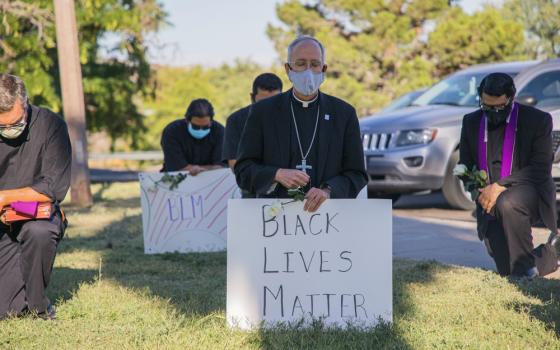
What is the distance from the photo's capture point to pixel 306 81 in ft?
16.5

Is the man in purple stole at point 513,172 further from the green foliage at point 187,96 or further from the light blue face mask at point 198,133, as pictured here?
the green foliage at point 187,96

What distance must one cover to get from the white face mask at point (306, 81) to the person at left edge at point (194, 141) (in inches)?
171

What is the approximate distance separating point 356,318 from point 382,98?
32.1 m

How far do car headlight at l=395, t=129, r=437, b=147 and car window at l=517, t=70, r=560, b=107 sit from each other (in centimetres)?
131

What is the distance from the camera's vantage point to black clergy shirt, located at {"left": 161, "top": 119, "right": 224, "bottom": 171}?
9.48m

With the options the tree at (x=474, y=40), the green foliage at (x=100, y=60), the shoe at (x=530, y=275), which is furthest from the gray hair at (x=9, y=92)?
the tree at (x=474, y=40)

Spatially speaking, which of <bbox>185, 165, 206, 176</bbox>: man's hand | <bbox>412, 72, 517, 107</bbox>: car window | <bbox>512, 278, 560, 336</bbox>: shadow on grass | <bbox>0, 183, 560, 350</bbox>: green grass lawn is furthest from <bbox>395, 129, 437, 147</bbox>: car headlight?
<bbox>512, 278, 560, 336</bbox>: shadow on grass

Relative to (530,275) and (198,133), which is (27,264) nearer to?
(530,275)

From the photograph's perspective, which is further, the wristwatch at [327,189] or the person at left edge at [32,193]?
the person at left edge at [32,193]

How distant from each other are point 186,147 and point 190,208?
2.18 feet

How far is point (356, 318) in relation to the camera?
525cm

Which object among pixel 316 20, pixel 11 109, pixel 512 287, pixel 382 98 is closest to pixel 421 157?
pixel 512 287

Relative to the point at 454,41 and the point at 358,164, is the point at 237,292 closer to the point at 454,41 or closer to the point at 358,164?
the point at 358,164

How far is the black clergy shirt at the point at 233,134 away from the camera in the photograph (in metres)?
7.70
